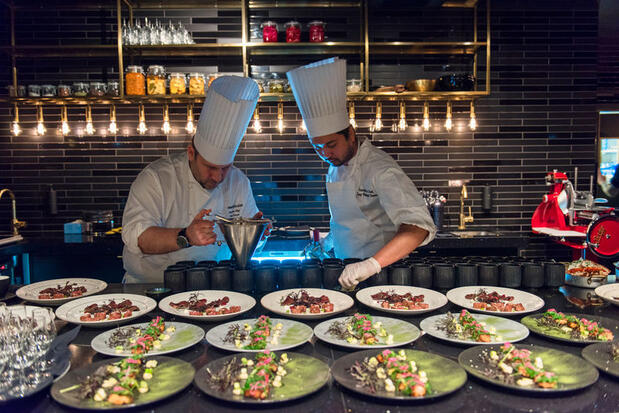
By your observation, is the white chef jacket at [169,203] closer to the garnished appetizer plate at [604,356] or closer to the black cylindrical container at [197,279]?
the black cylindrical container at [197,279]

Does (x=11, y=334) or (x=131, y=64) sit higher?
(x=131, y=64)

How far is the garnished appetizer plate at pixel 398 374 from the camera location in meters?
1.18

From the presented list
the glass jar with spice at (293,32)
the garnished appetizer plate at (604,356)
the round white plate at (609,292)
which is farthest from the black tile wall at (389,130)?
the garnished appetizer plate at (604,356)

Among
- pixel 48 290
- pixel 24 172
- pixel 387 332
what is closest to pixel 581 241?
pixel 387 332

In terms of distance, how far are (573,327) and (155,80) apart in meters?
3.69

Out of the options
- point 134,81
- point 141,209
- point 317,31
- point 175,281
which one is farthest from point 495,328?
point 134,81

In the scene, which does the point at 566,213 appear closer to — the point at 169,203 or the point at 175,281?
the point at 169,203

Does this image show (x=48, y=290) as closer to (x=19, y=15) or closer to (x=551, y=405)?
(x=551, y=405)

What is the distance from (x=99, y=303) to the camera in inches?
77.5

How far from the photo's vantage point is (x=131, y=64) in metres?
4.48

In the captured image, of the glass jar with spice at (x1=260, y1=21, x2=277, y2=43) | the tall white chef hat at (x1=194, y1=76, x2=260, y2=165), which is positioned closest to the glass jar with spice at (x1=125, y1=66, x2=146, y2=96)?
the glass jar with spice at (x1=260, y1=21, x2=277, y2=43)

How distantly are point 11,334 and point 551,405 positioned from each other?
1382 mm

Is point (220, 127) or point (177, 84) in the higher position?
point (177, 84)

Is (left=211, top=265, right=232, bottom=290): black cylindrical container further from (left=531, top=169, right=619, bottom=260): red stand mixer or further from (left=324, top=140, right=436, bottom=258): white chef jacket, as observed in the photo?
(left=531, top=169, right=619, bottom=260): red stand mixer
